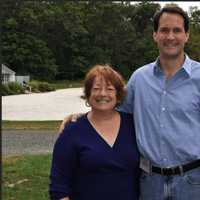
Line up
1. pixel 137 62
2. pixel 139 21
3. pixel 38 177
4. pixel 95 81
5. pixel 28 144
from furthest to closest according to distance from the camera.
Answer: pixel 139 21 < pixel 137 62 < pixel 28 144 < pixel 38 177 < pixel 95 81

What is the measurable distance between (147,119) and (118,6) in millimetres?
81274

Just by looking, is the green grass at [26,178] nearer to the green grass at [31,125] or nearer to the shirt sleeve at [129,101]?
the shirt sleeve at [129,101]

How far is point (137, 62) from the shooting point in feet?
257

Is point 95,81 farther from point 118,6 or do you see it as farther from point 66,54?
point 118,6

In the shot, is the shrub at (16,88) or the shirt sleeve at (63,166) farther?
the shrub at (16,88)

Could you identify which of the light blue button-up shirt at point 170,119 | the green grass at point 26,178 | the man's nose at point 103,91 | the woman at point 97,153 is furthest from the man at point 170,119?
the green grass at point 26,178

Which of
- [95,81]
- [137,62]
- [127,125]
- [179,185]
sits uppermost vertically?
[95,81]

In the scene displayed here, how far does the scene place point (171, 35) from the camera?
3.22 m

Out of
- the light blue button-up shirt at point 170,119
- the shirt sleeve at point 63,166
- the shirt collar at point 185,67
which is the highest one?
the shirt collar at point 185,67

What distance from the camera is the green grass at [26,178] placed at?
660 centimetres

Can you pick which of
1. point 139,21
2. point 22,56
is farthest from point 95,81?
point 139,21

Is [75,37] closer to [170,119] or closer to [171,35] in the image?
[171,35]

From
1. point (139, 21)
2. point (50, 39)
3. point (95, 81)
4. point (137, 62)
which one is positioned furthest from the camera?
point (139, 21)

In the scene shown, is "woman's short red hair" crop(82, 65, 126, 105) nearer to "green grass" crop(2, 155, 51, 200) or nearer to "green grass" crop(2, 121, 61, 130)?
"green grass" crop(2, 155, 51, 200)
